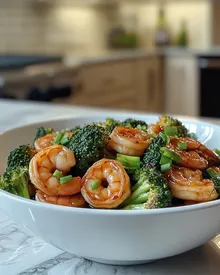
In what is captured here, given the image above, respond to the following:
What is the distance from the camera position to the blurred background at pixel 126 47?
3922mm

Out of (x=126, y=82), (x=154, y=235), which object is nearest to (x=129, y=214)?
(x=154, y=235)

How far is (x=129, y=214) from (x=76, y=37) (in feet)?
13.7

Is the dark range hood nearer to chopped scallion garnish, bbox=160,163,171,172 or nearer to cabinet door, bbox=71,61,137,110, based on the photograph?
cabinet door, bbox=71,61,137,110

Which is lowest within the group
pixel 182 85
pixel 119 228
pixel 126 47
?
pixel 182 85

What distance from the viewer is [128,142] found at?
667 millimetres

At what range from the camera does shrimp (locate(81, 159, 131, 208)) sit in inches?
23.1

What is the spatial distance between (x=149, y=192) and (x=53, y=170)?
126 millimetres

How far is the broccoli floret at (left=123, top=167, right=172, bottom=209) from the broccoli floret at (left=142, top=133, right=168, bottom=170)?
0.01m

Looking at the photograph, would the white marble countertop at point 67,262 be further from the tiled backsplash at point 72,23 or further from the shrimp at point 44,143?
the tiled backsplash at point 72,23

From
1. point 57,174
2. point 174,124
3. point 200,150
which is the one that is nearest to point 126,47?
point 174,124

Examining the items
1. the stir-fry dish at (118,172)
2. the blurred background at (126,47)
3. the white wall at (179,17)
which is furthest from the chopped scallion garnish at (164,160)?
the white wall at (179,17)

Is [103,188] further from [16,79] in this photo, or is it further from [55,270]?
[16,79]

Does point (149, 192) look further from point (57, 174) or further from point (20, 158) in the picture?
point (20, 158)

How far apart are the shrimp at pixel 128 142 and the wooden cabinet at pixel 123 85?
2758 millimetres
